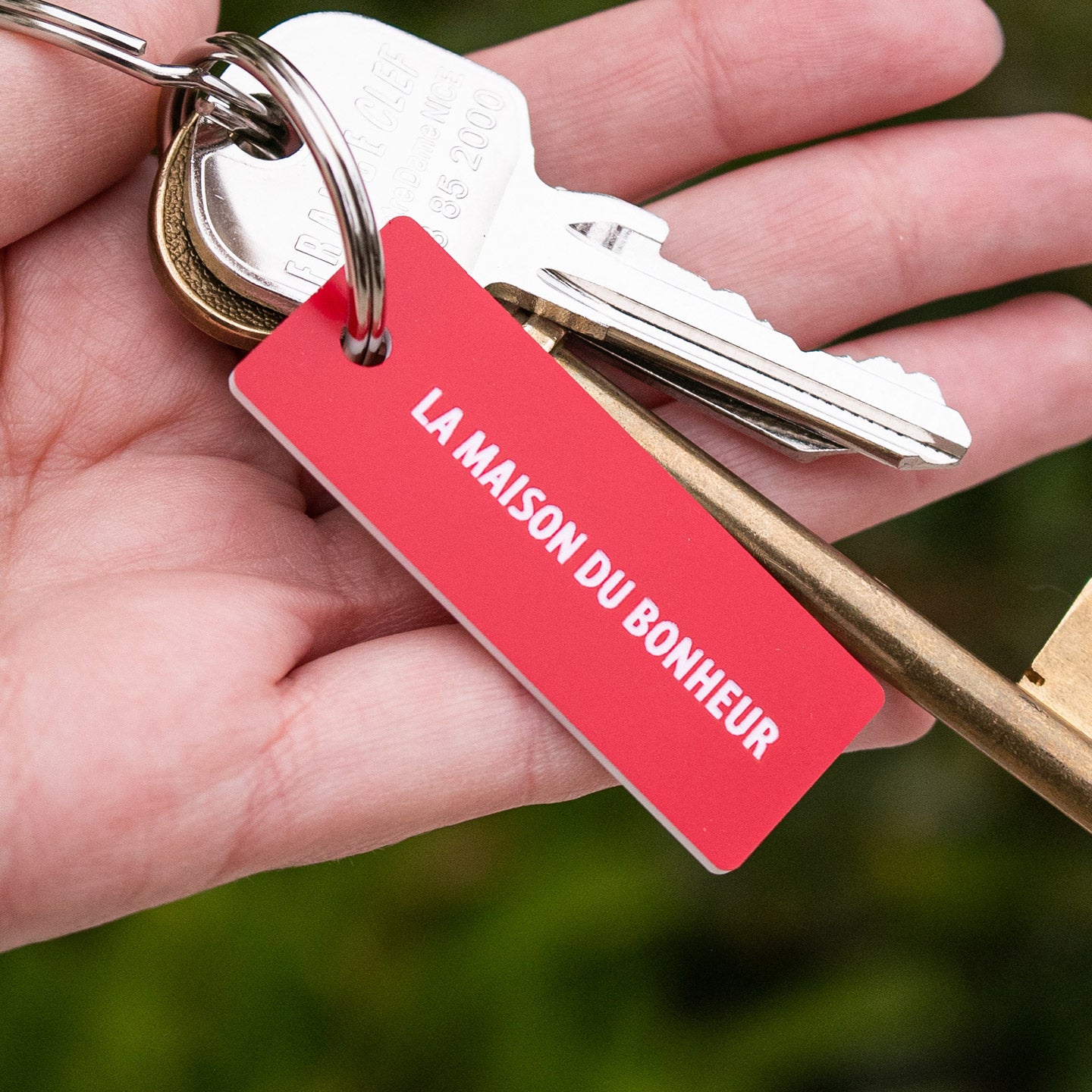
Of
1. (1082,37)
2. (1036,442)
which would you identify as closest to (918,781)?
(1036,442)

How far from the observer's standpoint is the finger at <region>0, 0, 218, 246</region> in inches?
29.4

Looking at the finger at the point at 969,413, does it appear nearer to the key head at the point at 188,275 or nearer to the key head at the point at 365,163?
the key head at the point at 365,163

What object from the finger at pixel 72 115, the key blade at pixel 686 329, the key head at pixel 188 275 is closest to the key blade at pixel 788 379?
the key blade at pixel 686 329

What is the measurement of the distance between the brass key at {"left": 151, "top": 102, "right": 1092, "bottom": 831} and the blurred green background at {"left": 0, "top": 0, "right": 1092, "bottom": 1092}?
0.43m

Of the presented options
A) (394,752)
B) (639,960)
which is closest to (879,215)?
(394,752)

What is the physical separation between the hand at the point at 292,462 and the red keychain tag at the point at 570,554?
0.06 m

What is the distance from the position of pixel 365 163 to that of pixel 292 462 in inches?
10.1

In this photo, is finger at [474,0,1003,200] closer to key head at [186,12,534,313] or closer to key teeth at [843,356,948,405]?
key head at [186,12,534,313]

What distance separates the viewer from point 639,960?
3.73 ft

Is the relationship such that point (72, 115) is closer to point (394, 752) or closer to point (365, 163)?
point (365, 163)

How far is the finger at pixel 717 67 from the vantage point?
3.20 feet

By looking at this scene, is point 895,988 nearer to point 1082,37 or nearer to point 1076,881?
point 1076,881

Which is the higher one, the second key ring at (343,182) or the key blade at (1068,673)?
the second key ring at (343,182)

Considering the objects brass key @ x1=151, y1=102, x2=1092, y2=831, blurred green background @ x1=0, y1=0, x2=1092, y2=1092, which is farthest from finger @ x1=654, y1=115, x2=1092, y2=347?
blurred green background @ x1=0, y1=0, x2=1092, y2=1092
